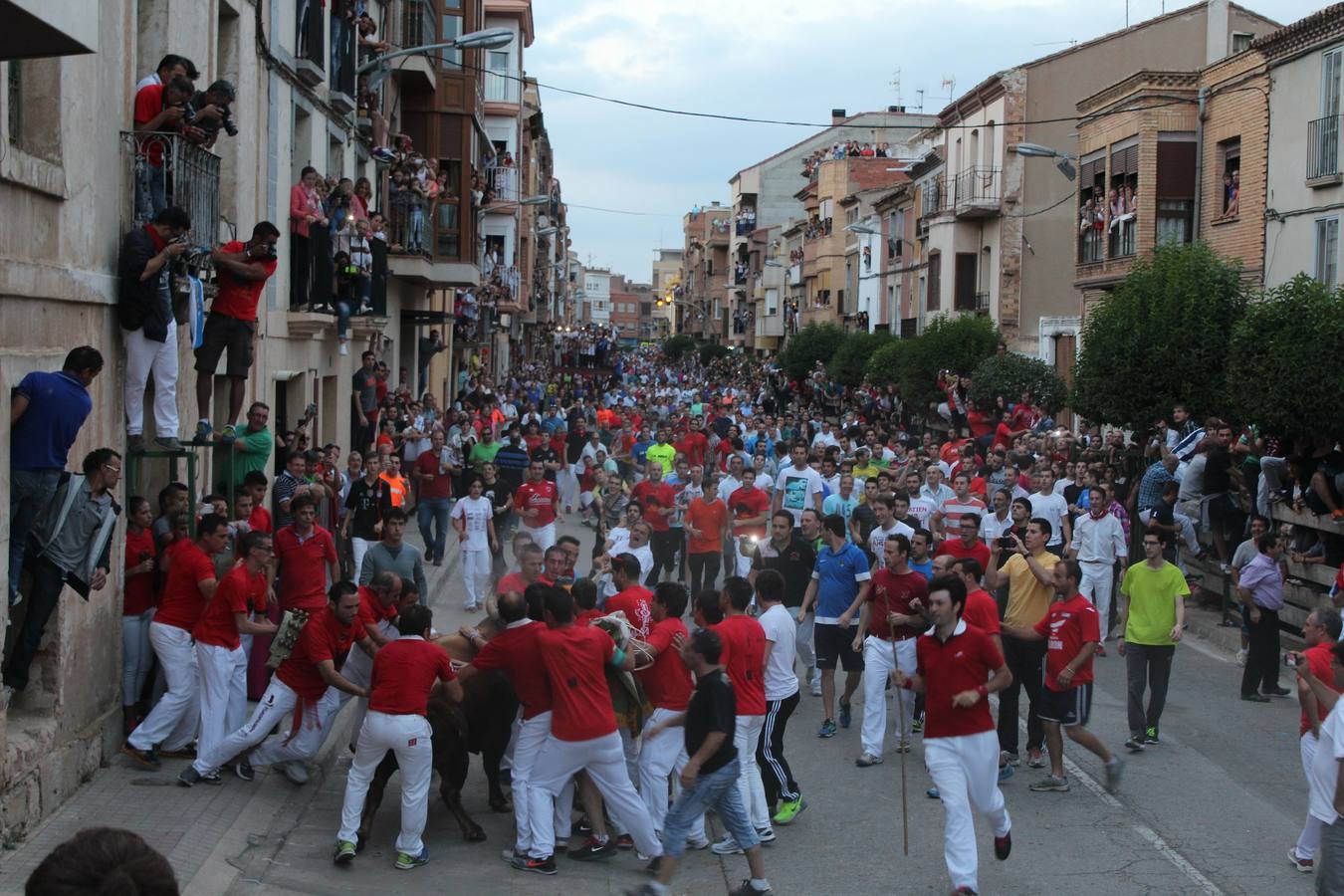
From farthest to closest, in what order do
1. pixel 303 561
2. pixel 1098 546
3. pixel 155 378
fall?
pixel 1098 546, pixel 303 561, pixel 155 378

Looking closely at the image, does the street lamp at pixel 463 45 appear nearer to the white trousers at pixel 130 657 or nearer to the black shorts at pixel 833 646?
the black shorts at pixel 833 646

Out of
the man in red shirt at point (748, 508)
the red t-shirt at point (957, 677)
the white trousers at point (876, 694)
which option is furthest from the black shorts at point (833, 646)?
the man in red shirt at point (748, 508)

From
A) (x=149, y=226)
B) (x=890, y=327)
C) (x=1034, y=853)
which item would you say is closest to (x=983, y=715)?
(x=1034, y=853)

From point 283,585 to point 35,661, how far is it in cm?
253

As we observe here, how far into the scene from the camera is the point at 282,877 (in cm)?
821

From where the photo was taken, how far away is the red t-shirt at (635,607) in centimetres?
938

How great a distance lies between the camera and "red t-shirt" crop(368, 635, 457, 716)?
26.5ft

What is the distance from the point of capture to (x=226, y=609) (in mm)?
9414

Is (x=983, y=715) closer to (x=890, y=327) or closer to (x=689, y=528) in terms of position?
(x=689, y=528)

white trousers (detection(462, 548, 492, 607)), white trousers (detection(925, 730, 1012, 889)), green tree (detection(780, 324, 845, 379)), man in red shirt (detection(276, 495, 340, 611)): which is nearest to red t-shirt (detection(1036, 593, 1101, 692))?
white trousers (detection(925, 730, 1012, 889))

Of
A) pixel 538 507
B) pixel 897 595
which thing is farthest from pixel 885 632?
pixel 538 507

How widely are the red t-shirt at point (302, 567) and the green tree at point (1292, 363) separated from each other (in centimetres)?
1031

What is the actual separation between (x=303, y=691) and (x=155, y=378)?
263 centimetres

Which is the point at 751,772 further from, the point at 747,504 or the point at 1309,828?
the point at 747,504
